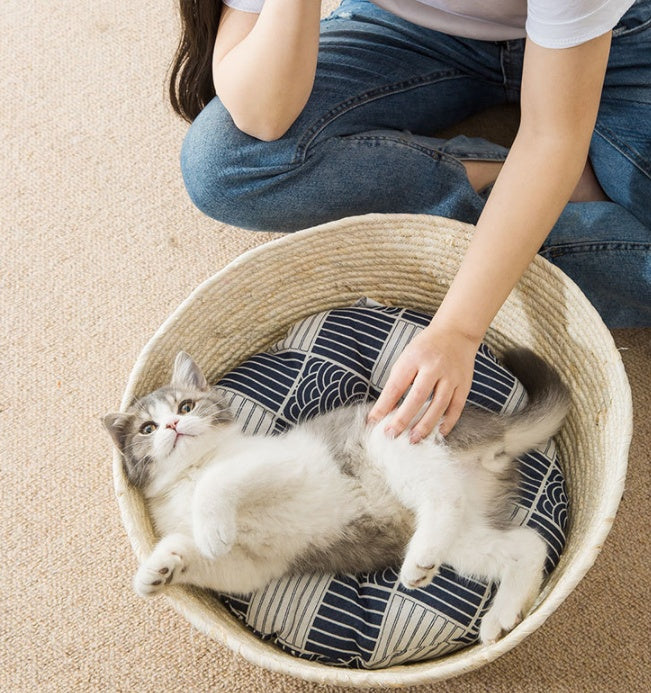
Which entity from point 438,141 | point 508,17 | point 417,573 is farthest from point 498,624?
point 508,17

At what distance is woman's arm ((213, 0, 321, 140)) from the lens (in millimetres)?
1148

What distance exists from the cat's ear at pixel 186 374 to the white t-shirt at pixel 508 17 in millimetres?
631

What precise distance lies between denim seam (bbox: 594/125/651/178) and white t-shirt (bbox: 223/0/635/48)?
10.3 inches

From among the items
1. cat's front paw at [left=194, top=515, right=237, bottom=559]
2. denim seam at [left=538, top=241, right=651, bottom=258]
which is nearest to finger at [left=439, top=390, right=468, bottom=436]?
cat's front paw at [left=194, top=515, right=237, bottom=559]

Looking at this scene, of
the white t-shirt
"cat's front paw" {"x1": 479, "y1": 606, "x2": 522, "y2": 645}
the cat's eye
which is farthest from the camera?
the cat's eye

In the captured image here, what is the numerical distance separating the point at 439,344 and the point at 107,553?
2.80ft

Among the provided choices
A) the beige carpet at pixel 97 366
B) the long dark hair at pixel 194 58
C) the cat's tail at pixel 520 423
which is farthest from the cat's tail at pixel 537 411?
the long dark hair at pixel 194 58

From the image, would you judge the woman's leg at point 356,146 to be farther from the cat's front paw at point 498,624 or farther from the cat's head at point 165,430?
the cat's front paw at point 498,624

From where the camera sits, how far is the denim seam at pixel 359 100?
4.42 feet

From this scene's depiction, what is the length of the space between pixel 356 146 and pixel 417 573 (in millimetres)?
811

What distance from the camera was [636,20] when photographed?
1.35 m

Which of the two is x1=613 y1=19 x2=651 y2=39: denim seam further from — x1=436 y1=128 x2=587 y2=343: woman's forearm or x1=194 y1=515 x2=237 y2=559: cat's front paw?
x1=194 y1=515 x2=237 y2=559: cat's front paw

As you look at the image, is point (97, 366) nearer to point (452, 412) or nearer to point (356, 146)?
point (356, 146)

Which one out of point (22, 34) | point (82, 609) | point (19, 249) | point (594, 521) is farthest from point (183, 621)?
point (22, 34)
